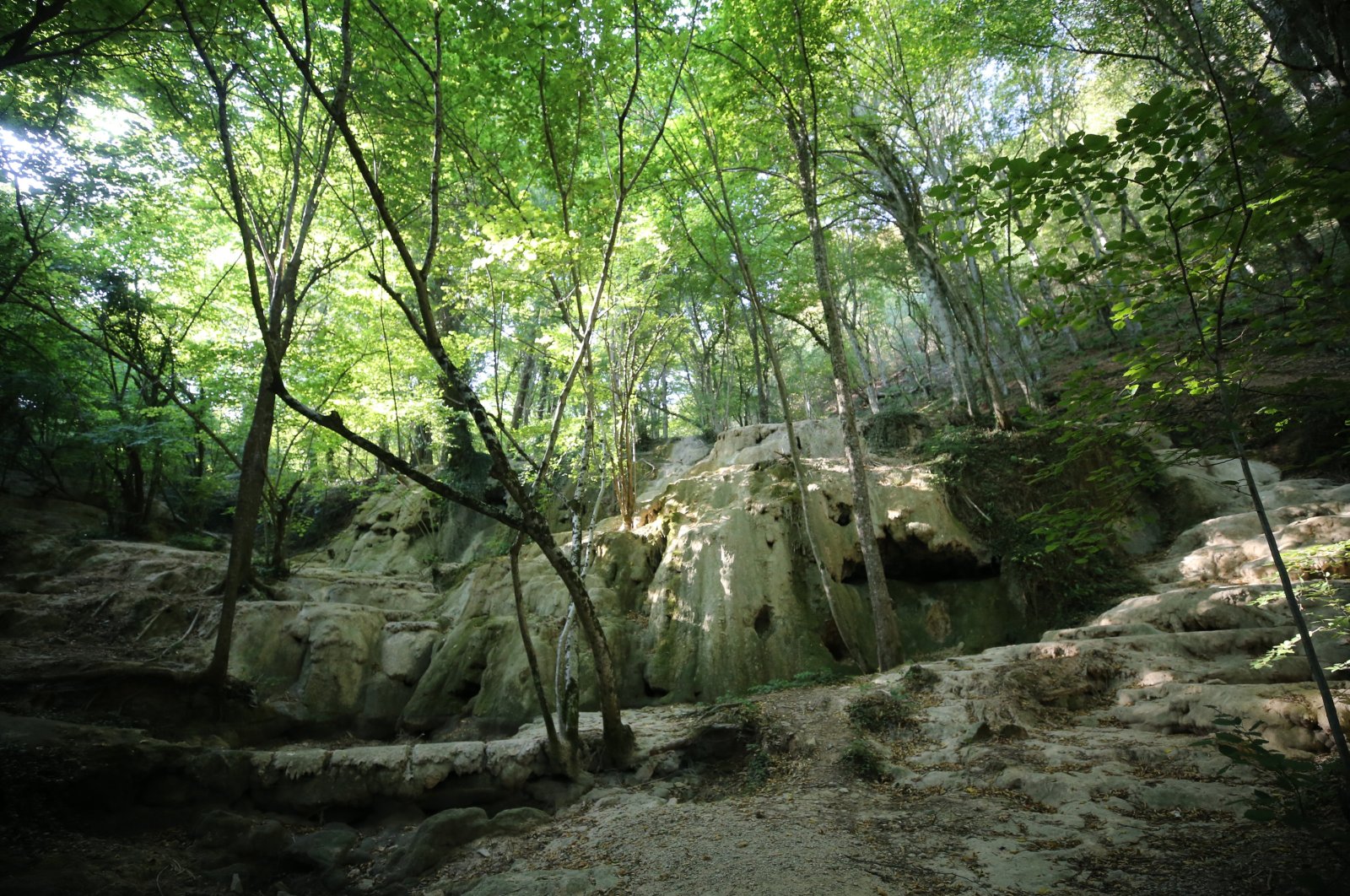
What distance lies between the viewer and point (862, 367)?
27812 millimetres

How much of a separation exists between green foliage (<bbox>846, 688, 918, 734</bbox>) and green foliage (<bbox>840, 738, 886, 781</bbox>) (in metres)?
0.43

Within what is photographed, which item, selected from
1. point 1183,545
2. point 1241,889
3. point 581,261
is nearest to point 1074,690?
point 1241,889

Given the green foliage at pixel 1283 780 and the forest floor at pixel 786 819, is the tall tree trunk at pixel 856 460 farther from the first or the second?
the green foliage at pixel 1283 780

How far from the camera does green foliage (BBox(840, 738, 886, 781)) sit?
505cm

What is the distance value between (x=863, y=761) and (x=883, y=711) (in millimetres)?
935

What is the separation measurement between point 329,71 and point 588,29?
391 cm

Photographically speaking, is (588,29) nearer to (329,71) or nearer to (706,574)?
(329,71)

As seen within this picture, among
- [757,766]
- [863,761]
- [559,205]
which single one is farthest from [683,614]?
[559,205]

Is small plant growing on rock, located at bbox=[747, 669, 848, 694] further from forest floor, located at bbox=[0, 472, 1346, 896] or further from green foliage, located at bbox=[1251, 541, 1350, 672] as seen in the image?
green foliage, located at bbox=[1251, 541, 1350, 672]

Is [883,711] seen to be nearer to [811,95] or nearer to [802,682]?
[802,682]

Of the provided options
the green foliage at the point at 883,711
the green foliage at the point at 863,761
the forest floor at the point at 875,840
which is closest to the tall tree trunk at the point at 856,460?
the green foliage at the point at 883,711

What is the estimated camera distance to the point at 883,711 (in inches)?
235

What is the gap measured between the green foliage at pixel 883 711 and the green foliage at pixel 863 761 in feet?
1.42

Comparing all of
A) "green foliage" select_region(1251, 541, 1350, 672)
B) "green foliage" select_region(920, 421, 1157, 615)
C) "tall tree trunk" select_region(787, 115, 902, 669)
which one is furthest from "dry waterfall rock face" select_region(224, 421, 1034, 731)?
"green foliage" select_region(1251, 541, 1350, 672)
